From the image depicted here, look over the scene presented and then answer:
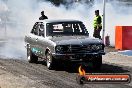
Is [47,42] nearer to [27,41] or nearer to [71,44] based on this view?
[71,44]

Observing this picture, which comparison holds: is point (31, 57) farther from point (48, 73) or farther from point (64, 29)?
point (48, 73)

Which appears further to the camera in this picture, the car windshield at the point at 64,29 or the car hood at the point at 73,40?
the car windshield at the point at 64,29

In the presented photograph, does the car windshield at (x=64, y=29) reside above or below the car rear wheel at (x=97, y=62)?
above

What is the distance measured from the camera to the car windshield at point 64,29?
1405 centimetres

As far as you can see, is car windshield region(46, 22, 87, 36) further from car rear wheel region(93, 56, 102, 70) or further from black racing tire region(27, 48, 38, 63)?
black racing tire region(27, 48, 38, 63)

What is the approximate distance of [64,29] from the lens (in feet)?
46.6

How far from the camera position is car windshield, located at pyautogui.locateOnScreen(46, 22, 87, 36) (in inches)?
553

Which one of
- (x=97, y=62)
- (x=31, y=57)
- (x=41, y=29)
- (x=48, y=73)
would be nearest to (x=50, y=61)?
(x=48, y=73)

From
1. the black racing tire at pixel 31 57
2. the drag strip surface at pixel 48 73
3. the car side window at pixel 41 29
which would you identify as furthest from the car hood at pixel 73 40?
the black racing tire at pixel 31 57

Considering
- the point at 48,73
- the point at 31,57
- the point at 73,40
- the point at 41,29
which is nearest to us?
the point at 48,73

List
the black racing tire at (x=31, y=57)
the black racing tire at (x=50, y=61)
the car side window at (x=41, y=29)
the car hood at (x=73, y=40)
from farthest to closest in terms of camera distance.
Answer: the black racing tire at (x=31, y=57) → the car side window at (x=41, y=29) → the black racing tire at (x=50, y=61) → the car hood at (x=73, y=40)

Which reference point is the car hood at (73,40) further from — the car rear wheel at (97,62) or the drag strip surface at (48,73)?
the drag strip surface at (48,73)

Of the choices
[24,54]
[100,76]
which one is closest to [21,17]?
[24,54]

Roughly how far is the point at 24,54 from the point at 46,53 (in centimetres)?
522
